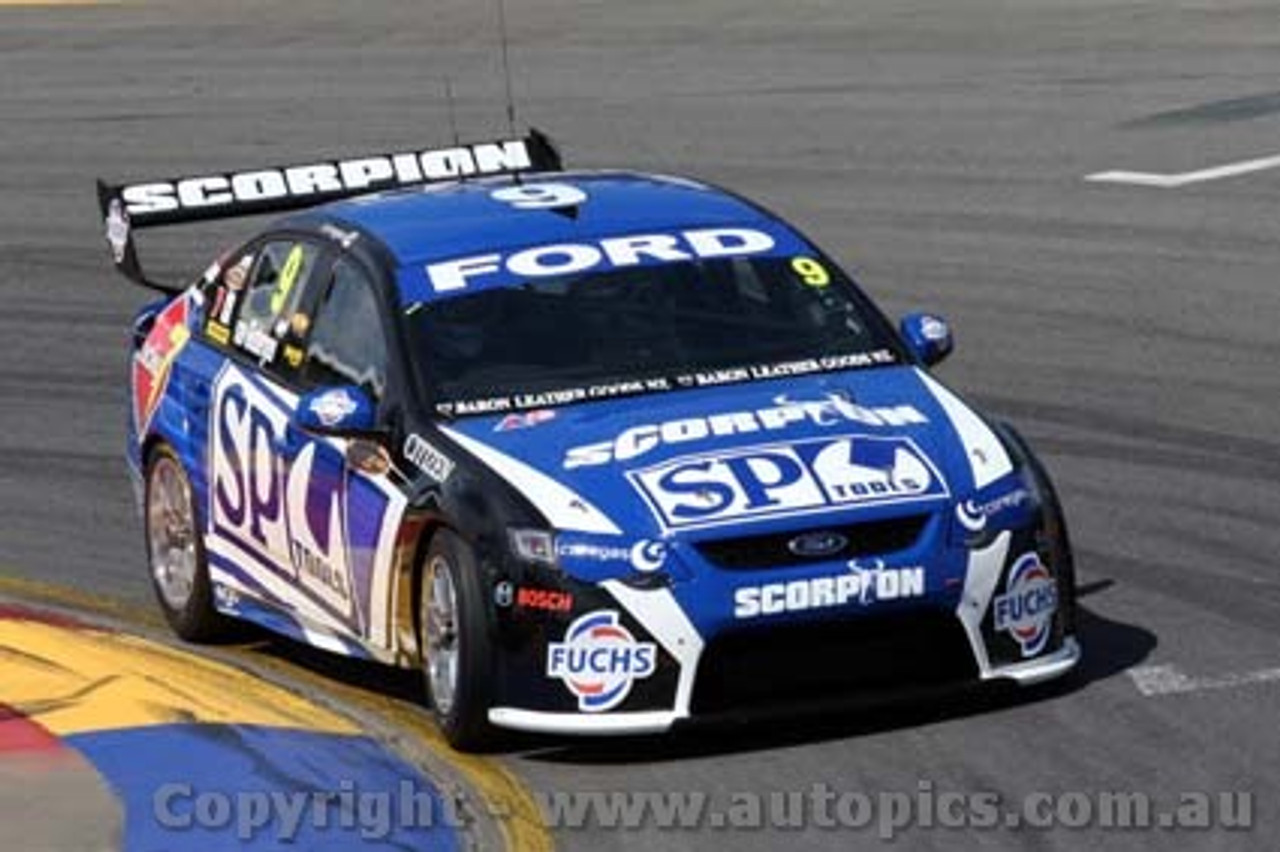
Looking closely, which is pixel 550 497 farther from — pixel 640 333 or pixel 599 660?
pixel 640 333

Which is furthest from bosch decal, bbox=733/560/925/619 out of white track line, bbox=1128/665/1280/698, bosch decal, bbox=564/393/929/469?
white track line, bbox=1128/665/1280/698

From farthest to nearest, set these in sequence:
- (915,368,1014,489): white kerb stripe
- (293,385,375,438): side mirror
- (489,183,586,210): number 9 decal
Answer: (489,183,586,210): number 9 decal < (293,385,375,438): side mirror < (915,368,1014,489): white kerb stripe

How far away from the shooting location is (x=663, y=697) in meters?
10.0

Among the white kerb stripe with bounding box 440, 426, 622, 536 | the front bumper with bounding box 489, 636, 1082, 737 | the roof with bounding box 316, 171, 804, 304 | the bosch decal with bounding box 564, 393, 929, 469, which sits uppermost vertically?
the roof with bounding box 316, 171, 804, 304

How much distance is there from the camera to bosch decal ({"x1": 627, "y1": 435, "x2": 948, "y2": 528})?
32.9ft

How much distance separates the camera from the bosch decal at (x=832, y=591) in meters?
9.92

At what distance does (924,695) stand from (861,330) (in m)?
1.65

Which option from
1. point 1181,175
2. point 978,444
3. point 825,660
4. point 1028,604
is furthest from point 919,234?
point 825,660

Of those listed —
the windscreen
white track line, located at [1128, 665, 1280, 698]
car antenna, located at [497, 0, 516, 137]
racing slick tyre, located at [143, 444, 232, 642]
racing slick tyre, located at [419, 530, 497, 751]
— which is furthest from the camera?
car antenna, located at [497, 0, 516, 137]

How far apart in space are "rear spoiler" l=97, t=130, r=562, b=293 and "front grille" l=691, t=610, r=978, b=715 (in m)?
3.84

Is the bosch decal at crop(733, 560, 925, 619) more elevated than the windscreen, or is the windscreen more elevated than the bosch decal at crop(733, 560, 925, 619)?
the windscreen

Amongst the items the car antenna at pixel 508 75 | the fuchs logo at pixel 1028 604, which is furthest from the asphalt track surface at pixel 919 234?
the car antenna at pixel 508 75

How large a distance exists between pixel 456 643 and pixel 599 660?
0.50m

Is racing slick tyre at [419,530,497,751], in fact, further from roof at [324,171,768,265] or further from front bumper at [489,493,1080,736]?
roof at [324,171,768,265]
